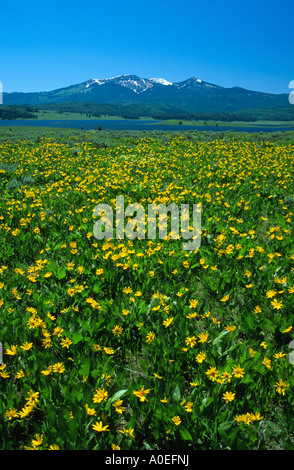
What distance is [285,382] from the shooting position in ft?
8.92

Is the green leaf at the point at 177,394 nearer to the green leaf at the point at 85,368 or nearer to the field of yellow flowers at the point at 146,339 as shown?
the field of yellow flowers at the point at 146,339

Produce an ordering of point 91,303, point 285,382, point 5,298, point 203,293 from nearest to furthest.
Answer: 1. point 285,382
2. point 91,303
3. point 5,298
4. point 203,293

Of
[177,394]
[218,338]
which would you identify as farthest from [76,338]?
[218,338]

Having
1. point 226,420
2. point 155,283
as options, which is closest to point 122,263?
point 155,283

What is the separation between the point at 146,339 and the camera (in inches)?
136

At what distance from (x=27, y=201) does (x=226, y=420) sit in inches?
316

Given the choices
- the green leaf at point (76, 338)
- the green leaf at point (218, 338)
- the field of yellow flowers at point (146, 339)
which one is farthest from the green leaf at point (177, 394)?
the green leaf at point (76, 338)

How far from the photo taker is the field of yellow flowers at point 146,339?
2.49 meters

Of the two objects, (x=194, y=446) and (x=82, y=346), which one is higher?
(x=82, y=346)

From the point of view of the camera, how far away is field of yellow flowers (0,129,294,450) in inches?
98.0

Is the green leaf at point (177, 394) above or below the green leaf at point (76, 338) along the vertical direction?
below

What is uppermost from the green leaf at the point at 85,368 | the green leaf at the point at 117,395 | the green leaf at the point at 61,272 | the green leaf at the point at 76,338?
the green leaf at the point at 61,272

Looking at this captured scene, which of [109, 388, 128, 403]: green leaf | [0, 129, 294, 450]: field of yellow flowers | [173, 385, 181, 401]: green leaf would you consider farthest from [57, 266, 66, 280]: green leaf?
[173, 385, 181, 401]: green leaf

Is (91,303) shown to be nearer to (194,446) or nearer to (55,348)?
(55,348)
